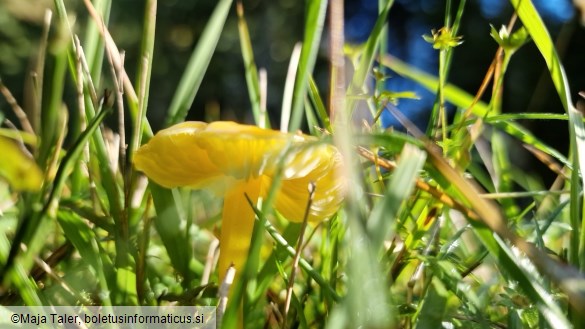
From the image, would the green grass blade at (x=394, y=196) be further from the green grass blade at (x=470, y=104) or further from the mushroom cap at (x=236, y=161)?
the green grass blade at (x=470, y=104)

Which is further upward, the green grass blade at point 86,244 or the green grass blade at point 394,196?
the green grass blade at point 394,196

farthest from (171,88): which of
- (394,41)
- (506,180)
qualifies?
(506,180)

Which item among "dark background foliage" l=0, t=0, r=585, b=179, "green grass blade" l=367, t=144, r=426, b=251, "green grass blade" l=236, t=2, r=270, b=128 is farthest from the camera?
"dark background foliage" l=0, t=0, r=585, b=179

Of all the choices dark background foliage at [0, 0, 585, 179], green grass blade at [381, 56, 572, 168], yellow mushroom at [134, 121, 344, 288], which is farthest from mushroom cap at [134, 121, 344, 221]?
dark background foliage at [0, 0, 585, 179]

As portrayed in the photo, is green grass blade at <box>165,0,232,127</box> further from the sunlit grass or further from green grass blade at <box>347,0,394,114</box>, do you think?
green grass blade at <box>347,0,394,114</box>

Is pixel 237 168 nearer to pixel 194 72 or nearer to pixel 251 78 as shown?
pixel 194 72

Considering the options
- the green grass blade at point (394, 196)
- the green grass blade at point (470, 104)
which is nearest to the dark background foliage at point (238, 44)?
the green grass blade at point (470, 104)

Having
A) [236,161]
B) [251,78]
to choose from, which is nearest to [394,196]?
[236,161]
